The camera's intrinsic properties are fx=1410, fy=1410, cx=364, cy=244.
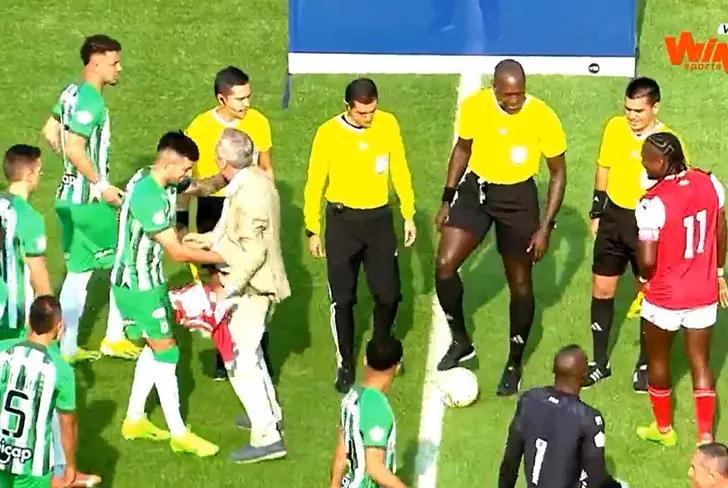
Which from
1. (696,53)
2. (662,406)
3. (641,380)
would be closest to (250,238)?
(662,406)

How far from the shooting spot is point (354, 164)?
973 cm

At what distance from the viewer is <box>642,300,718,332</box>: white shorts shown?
29.0 feet

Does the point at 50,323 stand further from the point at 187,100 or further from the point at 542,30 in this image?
the point at 542,30

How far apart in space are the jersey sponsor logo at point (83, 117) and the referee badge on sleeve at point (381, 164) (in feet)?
6.67

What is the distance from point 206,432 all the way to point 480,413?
1915 millimetres

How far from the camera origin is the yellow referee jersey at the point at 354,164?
9.71 metres

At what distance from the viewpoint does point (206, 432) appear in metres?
9.70

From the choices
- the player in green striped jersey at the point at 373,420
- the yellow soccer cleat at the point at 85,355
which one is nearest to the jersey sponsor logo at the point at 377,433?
the player in green striped jersey at the point at 373,420

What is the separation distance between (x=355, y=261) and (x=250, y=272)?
1.28m

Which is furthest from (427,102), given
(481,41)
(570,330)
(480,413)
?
(480,413)

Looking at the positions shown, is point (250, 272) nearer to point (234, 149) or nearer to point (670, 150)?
point (234, 149)

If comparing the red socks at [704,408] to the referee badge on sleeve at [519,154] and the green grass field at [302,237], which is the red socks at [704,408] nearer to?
the green grass field at [302,237]

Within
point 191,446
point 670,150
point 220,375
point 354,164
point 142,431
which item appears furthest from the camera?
point 220,375

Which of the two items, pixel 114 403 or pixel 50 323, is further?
pixel 114 403
